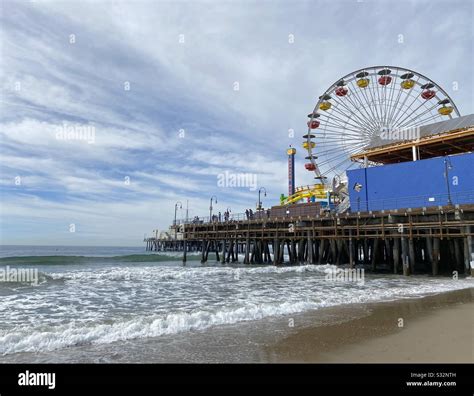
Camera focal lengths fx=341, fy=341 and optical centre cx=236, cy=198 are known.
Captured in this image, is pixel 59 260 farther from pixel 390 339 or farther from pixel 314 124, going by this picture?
pixel 390 339

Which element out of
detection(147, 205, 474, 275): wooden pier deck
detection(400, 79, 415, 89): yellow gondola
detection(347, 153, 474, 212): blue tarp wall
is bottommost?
detection(147, 205, 474, 275): wooden pier deck

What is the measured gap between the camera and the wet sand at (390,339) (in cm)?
589

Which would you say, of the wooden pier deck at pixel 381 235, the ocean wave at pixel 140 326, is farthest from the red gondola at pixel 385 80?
the ocean wave at pixel 140 326

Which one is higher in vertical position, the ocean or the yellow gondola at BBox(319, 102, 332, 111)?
the yellow gondola at BBox(319, 102, 332, 111)

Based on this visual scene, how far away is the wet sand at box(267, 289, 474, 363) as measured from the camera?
5887 mm

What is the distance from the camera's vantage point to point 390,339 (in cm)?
703

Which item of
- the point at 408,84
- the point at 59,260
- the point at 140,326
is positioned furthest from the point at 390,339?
the point at 59,260

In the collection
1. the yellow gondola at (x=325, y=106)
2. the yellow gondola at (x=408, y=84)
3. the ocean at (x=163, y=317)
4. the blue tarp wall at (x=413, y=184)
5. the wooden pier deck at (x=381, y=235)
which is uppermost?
the yellow gondola at (x=408, y=84)

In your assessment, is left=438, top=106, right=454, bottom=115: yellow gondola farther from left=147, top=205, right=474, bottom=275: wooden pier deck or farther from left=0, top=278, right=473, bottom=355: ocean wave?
left=0, top=278, right=473, bottom=355: ocean wave

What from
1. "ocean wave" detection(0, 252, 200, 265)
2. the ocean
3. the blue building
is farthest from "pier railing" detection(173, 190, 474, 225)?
"ocean wave" detection(0, 252, 200, 265)

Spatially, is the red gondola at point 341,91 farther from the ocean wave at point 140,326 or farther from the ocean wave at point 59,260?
the ocean wave at point 59,260

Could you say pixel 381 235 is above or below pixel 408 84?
below

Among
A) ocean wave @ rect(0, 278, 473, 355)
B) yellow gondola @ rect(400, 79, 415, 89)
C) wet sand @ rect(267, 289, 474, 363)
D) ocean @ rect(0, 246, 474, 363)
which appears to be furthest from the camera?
yellow gondola @ rect(400, 79, 415, 89)
